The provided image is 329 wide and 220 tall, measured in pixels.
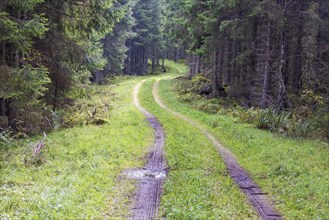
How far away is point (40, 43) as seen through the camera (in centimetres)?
1820

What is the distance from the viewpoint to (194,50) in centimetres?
3472

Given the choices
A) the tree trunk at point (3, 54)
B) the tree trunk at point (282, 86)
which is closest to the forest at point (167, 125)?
the tree trunk at point (3, 54)

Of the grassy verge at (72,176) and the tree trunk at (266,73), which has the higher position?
the tree trunk at (266,73)

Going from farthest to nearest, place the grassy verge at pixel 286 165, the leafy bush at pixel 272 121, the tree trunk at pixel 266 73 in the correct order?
1. the tree trunk at pixel 266 73
2. the leafy bush at pixel 272 121
3. the grassy verge at pixel 286 165

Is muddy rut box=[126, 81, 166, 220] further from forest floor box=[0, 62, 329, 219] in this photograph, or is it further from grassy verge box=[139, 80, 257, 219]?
grassy verge box=[139, 80, 257, 219]

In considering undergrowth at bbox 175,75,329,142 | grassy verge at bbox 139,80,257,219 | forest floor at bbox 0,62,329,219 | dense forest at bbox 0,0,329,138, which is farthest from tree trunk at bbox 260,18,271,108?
grassy verge at bbox 139,80,257,219

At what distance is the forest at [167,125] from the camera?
31.4 feet

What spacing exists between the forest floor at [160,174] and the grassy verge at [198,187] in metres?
0.03

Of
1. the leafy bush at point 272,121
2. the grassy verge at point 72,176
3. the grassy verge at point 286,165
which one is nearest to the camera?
the grassy verge at point 72,176

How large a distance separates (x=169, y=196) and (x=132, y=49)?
65126 mm

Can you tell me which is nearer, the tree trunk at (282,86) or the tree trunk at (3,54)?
the tree trunk at (3,54)

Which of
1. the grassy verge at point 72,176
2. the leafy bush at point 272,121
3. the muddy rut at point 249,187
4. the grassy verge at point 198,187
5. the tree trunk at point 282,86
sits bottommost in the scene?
the muddy rut at point 249,187

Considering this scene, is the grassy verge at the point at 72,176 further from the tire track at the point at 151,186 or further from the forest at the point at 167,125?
the tire track at the point at 151,186

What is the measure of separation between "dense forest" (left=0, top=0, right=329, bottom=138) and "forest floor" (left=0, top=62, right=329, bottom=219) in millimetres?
2179
